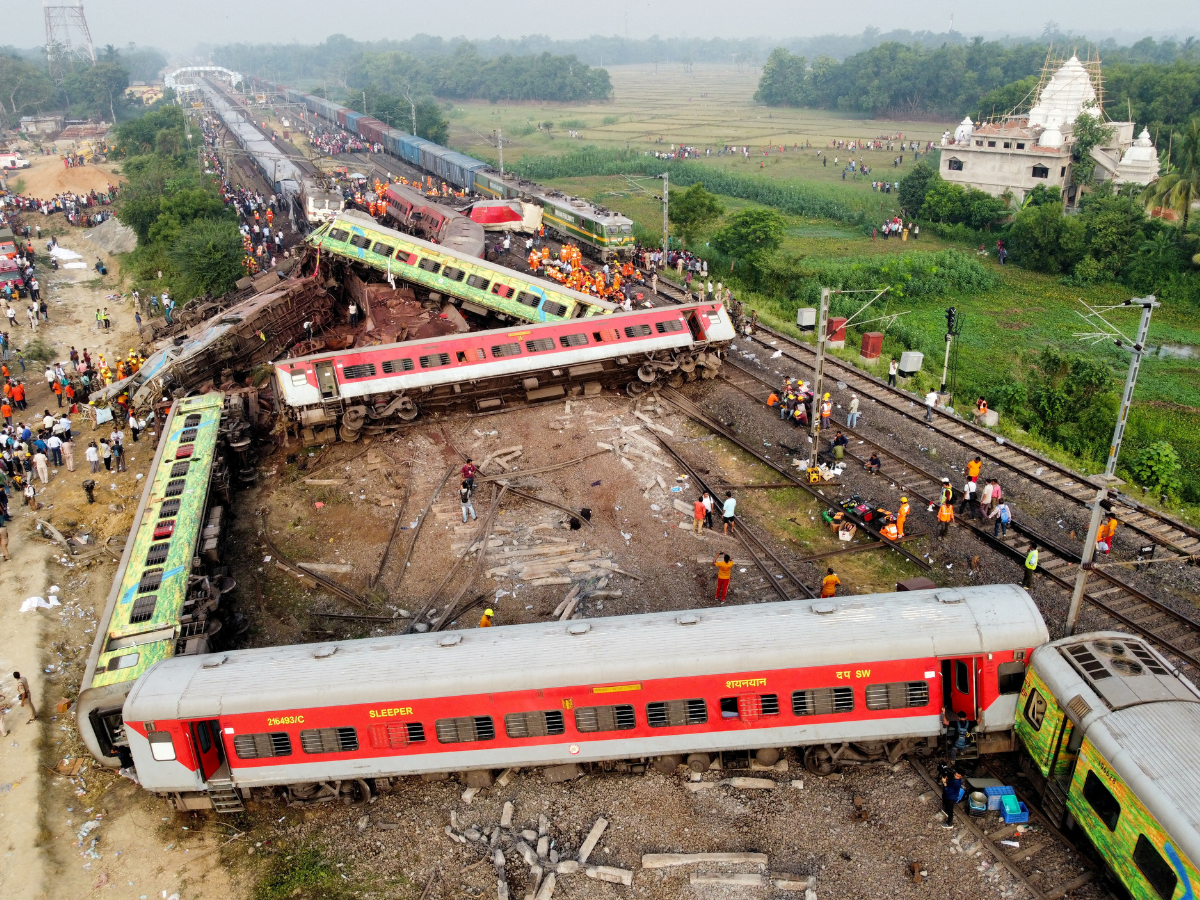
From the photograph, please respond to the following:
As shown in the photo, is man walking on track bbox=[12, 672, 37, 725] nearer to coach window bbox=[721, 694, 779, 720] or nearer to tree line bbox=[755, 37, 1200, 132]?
coach window bbox=[721, 694, 779, 720]

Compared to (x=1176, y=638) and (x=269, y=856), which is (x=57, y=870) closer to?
(x=269, y=856)

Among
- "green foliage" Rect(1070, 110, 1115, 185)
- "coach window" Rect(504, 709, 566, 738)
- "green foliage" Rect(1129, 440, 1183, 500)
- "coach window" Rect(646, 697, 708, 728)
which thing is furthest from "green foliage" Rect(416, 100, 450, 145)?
"coach window" Rect(646, 697, 708, 728)

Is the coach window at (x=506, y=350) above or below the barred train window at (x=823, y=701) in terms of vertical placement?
above

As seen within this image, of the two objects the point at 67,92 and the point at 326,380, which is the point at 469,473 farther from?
the point at 67,92

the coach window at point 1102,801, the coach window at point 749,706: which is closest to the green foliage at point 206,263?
the coach window at point 749,706

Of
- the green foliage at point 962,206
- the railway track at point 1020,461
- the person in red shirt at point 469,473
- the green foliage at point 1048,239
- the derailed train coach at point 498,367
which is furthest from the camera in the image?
the green foliage at point 962,206

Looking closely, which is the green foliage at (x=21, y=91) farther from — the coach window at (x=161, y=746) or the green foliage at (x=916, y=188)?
the coach window at (x=161, y=746)
